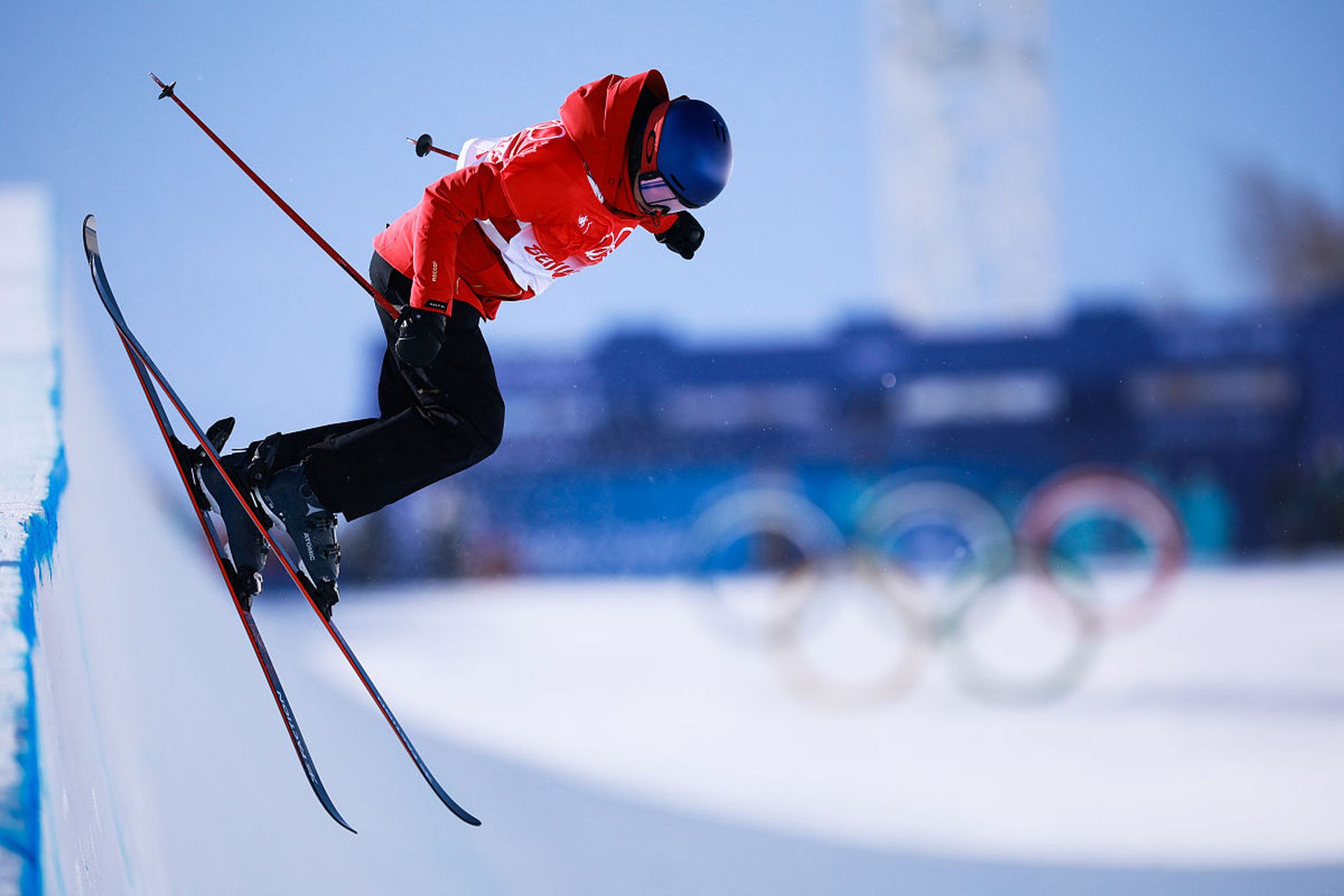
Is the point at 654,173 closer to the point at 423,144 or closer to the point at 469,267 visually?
the point at 469,267

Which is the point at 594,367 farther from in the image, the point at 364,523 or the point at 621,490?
the point at 364,523

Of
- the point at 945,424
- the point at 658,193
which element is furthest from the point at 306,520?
the point at 945,424

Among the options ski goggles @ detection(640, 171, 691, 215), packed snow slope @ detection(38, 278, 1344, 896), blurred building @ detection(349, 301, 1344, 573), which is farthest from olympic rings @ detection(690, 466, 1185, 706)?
ski goggles @ detection(640, 171, 691, 215)

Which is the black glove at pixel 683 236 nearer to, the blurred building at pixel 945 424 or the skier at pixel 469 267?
the skier at pixel 469 267

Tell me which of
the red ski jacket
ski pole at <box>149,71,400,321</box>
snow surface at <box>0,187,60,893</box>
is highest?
the red ski jacket

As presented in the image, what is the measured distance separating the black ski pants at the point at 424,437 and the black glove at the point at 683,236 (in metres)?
0.52

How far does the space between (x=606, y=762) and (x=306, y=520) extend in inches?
127

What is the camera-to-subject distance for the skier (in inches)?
87.6

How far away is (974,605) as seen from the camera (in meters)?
9.70

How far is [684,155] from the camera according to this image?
2.16 meters

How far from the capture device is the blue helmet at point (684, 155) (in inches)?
85.1

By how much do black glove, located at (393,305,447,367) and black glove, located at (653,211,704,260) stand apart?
0.63 meters

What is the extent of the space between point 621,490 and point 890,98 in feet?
55.3

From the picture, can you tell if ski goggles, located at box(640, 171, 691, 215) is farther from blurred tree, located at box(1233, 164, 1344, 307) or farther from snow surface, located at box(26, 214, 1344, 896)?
blurred tree, located at box(1233, 164, 1344, 307)
